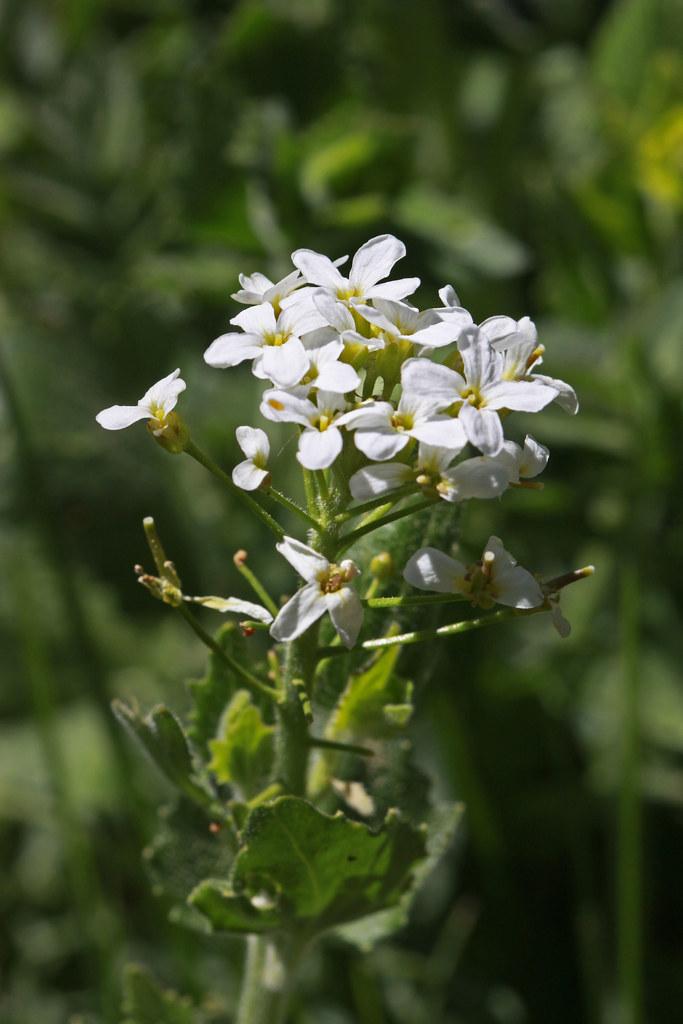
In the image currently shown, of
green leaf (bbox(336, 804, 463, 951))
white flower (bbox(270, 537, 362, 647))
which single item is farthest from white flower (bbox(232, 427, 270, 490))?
green leaf (bbox(336, 804, 463, 951))

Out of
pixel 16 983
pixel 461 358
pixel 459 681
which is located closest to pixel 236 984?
pixel 16 983

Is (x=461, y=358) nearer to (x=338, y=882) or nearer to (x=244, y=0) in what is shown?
(x=338, y=882)

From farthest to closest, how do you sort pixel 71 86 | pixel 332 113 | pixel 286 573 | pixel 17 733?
pixel 71 86 < pixel 332 113 < pixel 17 733 < pixel 286 573

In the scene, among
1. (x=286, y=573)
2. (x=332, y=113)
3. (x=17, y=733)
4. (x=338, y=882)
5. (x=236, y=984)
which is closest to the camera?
(x=338, y=882)

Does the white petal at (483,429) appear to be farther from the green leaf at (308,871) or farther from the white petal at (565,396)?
the green leaf at (308,871)

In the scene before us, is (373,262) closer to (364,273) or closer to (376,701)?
(364,273)

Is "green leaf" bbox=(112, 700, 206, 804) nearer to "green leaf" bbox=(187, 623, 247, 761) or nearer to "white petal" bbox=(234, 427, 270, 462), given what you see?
"green leaf" bbox=(187, 623, 247, 761)
